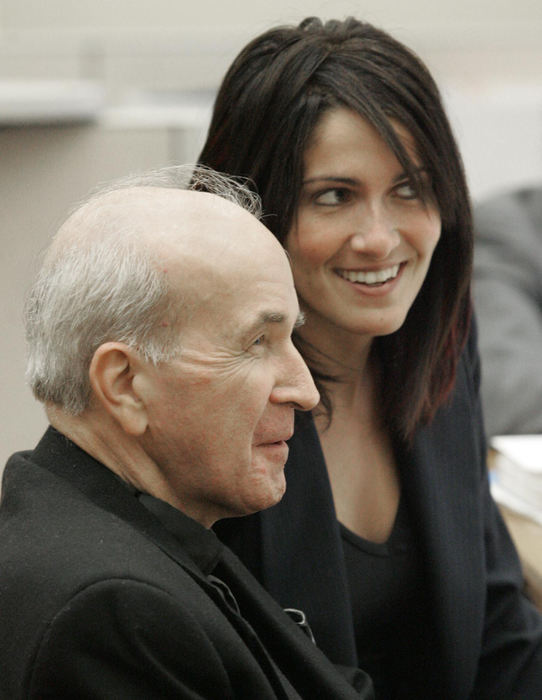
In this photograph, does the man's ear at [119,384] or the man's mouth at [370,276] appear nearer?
the man's ear at [119,384]

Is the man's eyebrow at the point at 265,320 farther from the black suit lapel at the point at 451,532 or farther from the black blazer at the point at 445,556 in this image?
the black suit lapel at the point at 451,532

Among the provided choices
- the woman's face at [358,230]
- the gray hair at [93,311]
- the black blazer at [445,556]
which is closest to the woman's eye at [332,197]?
the woman's face at [358,230]

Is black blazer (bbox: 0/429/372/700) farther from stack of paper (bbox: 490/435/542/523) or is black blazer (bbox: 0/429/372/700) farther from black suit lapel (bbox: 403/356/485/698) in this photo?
stack of paper (bbox: 490/435/542/523)

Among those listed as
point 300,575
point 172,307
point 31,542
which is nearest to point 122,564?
point 31,542

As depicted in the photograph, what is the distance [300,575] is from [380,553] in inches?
5.7

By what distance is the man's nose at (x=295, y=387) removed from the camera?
0.90 metres

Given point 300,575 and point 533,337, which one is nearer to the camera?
point 300,575

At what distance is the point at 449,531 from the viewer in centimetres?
129

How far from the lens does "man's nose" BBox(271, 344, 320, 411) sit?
899mm

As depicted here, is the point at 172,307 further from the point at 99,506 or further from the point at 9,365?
the point at 9,365

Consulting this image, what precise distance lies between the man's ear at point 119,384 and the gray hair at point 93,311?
1 cm

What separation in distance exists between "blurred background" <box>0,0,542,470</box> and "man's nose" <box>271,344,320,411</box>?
40 centimetres

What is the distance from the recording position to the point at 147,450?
2.81 feet

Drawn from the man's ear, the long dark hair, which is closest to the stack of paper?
the long dark hair
